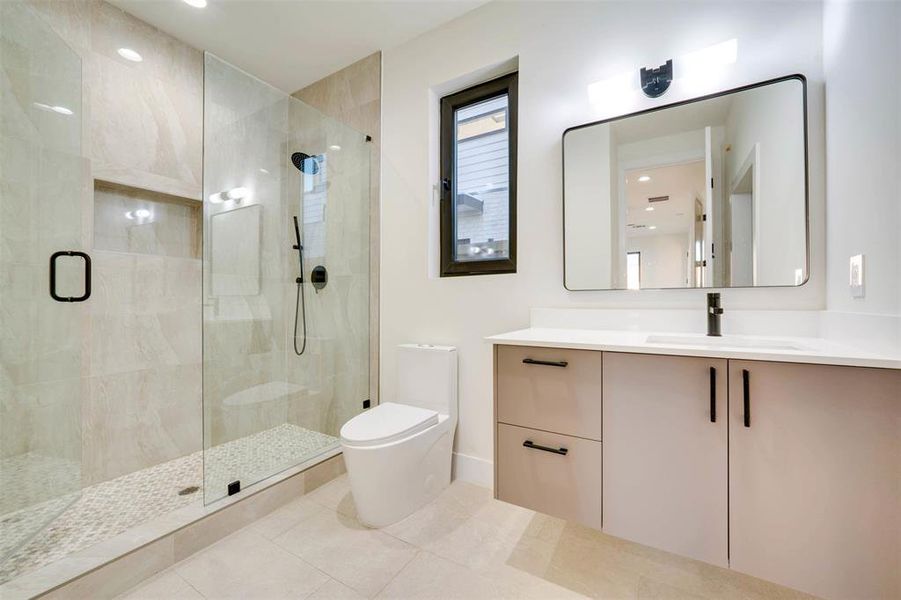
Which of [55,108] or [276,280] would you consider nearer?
[55,108]

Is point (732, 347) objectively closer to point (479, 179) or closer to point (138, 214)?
point (479, 179)

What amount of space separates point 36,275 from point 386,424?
164 centimetres

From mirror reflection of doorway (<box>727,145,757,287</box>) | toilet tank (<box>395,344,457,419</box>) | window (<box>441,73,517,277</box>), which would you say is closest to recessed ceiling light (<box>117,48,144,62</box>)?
window (<box>441,73,517,277</box>)

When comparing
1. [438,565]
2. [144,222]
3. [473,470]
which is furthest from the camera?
[144,222]

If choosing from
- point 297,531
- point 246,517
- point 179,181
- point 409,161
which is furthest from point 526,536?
point 179,181

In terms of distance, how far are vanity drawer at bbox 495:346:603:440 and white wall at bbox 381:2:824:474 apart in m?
0.59

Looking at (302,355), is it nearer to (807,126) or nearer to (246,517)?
(246,517)

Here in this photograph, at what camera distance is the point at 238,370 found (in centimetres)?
190

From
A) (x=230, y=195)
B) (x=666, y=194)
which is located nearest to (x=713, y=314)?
(x=666, y=194)

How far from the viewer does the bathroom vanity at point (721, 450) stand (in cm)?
87

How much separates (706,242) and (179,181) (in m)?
2.86

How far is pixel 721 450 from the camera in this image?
3.35 ft

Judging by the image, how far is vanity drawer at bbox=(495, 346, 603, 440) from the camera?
121 cm

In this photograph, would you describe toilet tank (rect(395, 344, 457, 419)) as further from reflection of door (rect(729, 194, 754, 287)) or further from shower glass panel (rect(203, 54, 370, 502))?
reflection of door (rect(729, 194, 754, 287))
